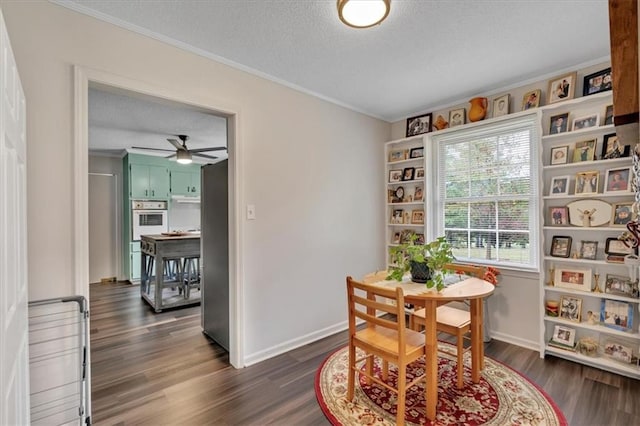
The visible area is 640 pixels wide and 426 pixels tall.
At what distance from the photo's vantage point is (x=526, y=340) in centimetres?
291

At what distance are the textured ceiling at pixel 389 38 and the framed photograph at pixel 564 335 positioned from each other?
2.29 meters

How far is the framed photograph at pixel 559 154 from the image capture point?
2.69m

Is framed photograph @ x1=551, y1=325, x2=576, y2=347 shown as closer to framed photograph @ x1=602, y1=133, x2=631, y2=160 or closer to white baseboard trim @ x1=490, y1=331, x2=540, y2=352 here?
white baseboard trim @ x1=490, y1=331, x2=540, y2=352

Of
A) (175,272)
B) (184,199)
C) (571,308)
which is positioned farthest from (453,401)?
(184,199)

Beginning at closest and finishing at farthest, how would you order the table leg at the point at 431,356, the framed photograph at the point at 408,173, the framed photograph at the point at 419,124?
1. the table leg at the point at 431,356
2. the framed photograph at the point at 419,124
3. the framed photograph at the point at 408,173

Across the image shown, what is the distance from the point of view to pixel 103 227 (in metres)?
6.00

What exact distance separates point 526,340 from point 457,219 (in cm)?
134

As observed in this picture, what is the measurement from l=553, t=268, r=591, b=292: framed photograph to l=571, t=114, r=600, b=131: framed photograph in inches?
47.6

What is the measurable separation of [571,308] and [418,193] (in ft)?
5.96

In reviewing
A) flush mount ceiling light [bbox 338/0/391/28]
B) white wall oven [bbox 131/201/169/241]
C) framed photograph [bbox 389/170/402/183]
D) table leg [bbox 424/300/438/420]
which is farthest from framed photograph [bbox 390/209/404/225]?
white wall oven [bbox 131/201/169/241]

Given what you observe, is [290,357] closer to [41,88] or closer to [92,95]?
[41,88]

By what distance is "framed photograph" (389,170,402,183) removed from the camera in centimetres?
393

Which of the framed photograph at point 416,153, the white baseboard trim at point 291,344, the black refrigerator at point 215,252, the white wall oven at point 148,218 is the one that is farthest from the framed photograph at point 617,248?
the white wall oven at point 148,218

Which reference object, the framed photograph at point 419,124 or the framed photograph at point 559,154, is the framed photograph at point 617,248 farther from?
the framed photograph at point 419,124
